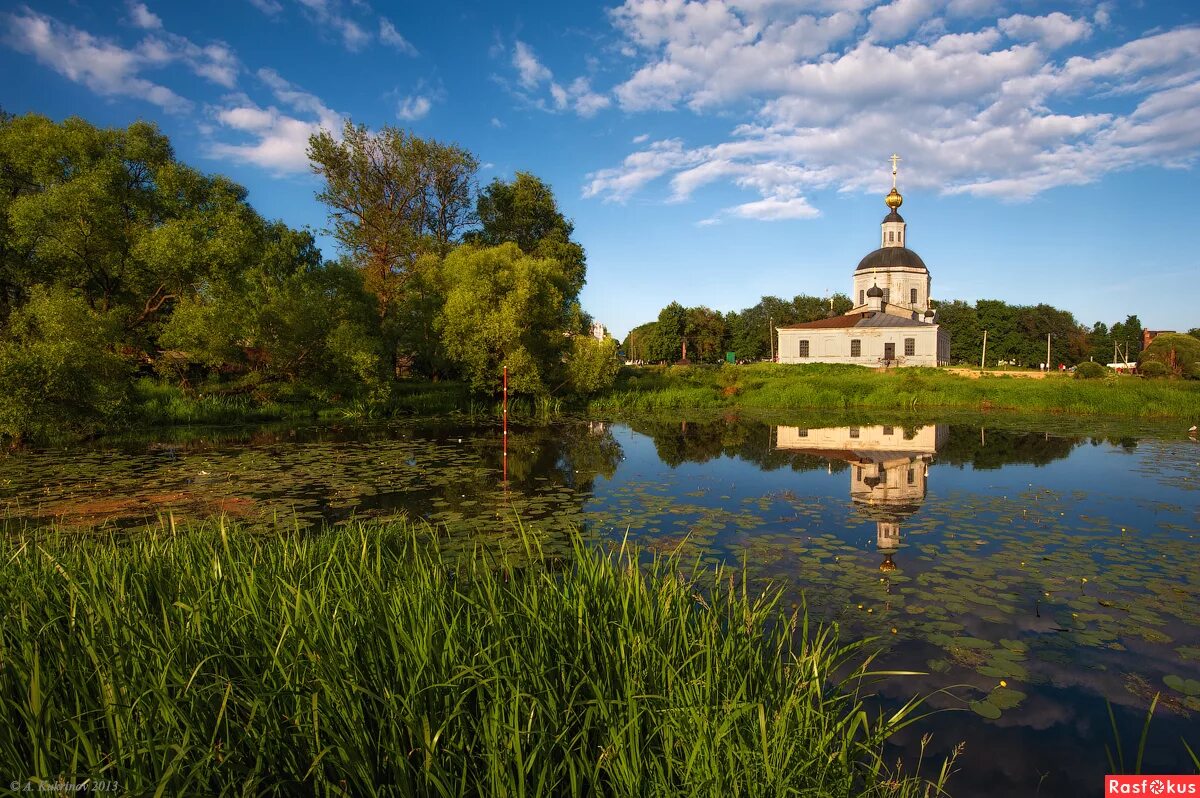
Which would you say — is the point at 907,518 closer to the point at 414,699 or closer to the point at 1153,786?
the point at 1153,786

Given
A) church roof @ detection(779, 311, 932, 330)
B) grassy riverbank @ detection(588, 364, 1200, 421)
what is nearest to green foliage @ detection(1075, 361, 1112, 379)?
grassy riverbank @ detection(588, 364, 1200, 421)

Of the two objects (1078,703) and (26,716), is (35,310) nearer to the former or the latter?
(26,716)

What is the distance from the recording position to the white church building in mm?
46656

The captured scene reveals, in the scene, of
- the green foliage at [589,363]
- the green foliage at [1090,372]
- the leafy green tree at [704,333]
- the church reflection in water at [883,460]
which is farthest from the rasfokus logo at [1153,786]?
the leafy green tree at [704,333]

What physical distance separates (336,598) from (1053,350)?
92.1 m

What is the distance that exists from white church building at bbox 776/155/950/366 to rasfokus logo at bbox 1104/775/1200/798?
46308 mm

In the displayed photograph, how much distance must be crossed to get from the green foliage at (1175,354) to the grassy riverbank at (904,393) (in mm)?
11819

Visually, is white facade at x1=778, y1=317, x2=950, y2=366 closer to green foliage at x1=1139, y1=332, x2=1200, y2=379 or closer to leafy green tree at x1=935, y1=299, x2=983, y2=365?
green foliage at x1=1139, y1=332, x2=1200, y2=379

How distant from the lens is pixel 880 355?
156 feet

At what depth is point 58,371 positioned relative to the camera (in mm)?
13516

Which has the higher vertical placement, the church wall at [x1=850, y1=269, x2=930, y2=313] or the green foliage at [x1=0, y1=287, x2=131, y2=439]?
the church wall at [x1=850, y1=269, x2=930, y2=313]

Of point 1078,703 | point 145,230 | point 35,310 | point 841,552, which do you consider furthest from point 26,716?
point 145,230

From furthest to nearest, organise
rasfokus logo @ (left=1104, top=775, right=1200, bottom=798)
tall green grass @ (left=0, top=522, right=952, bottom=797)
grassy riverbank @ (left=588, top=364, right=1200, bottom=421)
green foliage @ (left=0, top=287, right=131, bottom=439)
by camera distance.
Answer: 1. grassy riverbank @ (left=588, top=364, right=1200, bottom=421)
2. green foliage @ (left=0, top=287, right=131, bottom=439)
3. rasfokus logo @ (left=1104, top=775, right=1200, bottom=798)
4. tall green grass @ (left=0, top=522, right=952, bottom=797)

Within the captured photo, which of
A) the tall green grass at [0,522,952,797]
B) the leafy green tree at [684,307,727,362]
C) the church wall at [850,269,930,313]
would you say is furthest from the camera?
the leafy green tree at [684,307,727,362]
